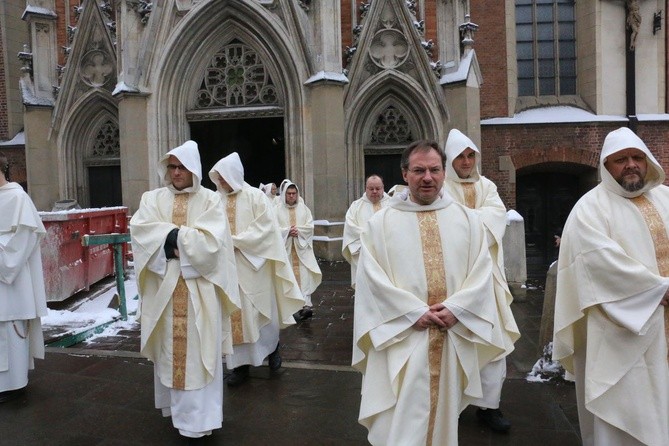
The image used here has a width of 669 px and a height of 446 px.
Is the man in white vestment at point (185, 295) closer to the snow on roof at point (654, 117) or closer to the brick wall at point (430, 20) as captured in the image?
the brick wall at point (430, 20)

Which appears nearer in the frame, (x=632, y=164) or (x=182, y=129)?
(x=632, y=164)

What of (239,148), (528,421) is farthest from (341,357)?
(239,148)

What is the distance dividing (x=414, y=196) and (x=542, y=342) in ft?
9.38

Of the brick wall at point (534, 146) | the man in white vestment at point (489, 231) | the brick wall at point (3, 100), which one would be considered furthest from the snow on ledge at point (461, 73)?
the brick wall at point (3, 100)

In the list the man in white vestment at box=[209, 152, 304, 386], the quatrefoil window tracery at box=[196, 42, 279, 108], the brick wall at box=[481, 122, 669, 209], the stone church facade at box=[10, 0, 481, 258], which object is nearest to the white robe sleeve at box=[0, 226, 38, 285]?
the man in white vestment at box=[209, 152, 304, 386]

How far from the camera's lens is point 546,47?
604 inches

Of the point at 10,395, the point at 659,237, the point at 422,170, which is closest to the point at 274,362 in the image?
the point at 10,395

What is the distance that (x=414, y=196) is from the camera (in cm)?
300

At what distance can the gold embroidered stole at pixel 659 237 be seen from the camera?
2971 mm

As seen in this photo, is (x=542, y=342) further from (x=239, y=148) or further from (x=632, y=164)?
(x=239, y=148)

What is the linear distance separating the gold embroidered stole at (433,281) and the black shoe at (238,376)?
2571 millimetres

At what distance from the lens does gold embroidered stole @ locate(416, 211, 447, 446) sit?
9.17 feet

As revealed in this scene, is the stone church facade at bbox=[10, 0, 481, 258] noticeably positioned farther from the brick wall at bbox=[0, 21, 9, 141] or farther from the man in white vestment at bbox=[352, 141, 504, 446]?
the man in white vestment at bbox=[352, 141, 504, 446]

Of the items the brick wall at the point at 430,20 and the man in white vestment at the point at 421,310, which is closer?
the man in white vestment at the point at 421,310
